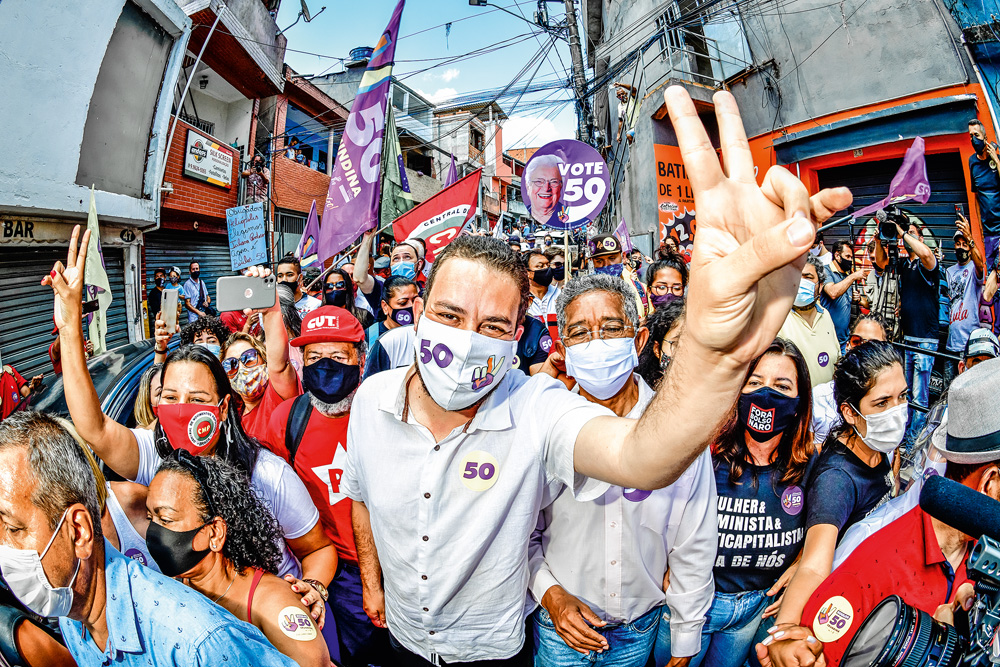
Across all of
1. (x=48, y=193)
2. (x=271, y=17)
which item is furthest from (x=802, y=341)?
(x=271, y=17)

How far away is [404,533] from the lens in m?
1.64

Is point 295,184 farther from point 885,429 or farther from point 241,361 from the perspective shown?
point 885,429

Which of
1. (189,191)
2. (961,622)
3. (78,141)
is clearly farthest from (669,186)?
(961,622)

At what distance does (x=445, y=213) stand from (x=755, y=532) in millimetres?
4514

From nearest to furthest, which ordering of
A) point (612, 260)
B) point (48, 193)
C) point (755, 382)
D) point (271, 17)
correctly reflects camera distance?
point (755, 382)
point (612, 260)
point (48, 193)
point (271, 17)

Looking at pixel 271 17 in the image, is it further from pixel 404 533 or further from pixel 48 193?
pixel 404 533

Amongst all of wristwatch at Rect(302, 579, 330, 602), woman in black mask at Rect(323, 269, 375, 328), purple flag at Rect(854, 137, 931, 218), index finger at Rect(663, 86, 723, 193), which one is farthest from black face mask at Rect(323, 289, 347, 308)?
purple flag at Rect(854, 137, 931, 218)

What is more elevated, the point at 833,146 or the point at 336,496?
the point at 833,146

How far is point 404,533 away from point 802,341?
10.0 feet

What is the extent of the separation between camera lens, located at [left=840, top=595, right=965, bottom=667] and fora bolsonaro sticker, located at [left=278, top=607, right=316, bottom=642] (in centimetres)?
142

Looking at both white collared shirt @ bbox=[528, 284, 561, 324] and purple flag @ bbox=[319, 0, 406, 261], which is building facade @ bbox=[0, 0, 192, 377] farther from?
white collared shirt @ bbox=[528, 284, 561, 324]

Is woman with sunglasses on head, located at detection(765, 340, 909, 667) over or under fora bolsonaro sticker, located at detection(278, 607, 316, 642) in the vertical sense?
over

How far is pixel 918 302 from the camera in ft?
16.7

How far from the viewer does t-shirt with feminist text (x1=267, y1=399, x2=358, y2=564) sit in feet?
7.85
